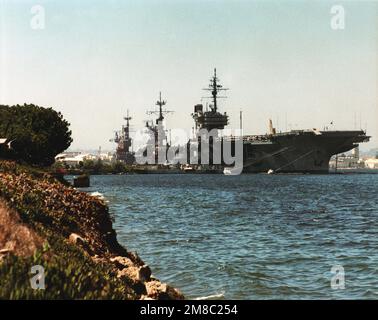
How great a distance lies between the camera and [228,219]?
34188 mm

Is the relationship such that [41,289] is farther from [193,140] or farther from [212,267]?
[193,140]

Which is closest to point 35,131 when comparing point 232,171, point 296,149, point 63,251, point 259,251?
point 259,251

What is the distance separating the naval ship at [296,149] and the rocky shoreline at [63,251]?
10239 cm

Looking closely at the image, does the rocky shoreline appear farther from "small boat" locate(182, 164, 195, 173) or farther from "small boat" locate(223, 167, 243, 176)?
"small boat" locate(182, 164, 195, 173)

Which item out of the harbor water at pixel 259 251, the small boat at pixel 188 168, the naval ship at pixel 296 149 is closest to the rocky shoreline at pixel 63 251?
the harbor water at pixel 259 251

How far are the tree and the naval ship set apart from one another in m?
75.0

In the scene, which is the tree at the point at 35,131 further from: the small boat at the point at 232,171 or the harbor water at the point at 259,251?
the small boat at the point at 232,171

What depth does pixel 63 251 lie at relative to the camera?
11320mm

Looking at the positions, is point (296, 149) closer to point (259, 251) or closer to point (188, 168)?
point (188, 168)

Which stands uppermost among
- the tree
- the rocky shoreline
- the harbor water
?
the tree

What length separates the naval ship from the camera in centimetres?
11706

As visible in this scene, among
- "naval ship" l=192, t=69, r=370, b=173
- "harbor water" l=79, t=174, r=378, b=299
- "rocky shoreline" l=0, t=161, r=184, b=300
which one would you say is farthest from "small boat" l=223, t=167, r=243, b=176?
"rocky shoreline" l=0, t=161, r=184, b=300

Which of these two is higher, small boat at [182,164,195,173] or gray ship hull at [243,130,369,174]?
gray ship hull at [243,130,369,174]

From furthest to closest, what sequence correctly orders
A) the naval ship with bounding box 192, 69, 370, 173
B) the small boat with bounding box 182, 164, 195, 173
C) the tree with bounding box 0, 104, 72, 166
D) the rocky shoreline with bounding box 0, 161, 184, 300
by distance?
1. the small boat with bounding box 182, 164, 195, 173
2. the naval ship with bounding box 192, 69, 370, 173
3. the tree with bounding box 0, 104, 72, 166
4. the rocky shoreline with bounding box 0, 161, 184, 300
